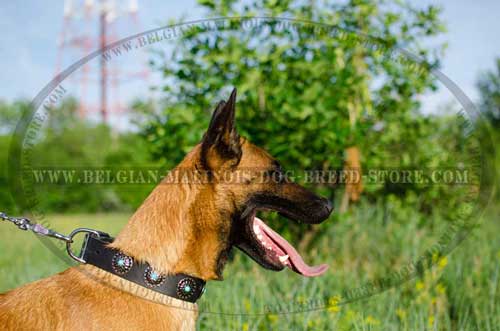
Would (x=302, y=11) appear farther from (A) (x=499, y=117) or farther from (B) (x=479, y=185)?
(A) (x=499, y=117)

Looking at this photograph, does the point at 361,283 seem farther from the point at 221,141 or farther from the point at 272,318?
the point at 221,141

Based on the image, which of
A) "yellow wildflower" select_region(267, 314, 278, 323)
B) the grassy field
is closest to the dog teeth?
the grassy field

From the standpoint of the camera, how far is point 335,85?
512 centimetres

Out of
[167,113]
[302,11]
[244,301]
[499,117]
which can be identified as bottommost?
[244,301]

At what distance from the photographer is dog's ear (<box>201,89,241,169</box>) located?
A: 95.3 inches

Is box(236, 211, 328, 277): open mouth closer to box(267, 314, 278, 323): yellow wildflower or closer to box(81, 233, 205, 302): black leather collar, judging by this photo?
box(81, 233, 205, 302): black leather collar

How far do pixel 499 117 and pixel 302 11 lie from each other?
17.1m

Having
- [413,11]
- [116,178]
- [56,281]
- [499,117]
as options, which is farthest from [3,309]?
[499,117]

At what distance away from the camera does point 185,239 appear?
242 centimetres

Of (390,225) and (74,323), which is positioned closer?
(74,323)

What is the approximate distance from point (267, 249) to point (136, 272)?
70 centimetres

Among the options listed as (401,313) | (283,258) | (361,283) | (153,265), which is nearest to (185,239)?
(153,265)

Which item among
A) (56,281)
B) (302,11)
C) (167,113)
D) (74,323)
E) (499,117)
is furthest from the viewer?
(499,117)

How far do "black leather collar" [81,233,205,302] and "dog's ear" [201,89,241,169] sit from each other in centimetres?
57
